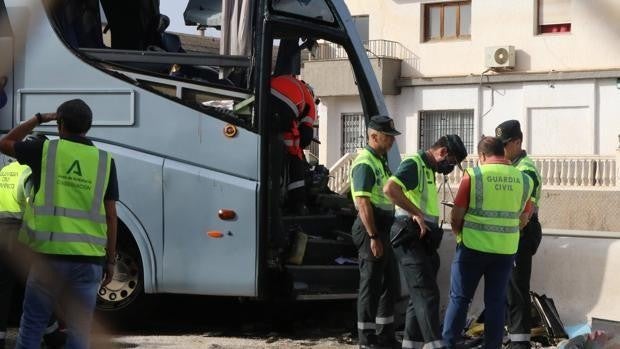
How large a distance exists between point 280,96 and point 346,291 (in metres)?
1.65

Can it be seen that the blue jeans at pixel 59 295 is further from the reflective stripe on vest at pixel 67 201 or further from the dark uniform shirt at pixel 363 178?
the dark uniform shirt at pixel 363 178

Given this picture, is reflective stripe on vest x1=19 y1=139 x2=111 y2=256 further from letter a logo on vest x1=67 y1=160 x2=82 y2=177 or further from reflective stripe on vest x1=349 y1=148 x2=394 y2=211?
reflective stripe on vest x1=349 y1=148 x2=394 y2=211

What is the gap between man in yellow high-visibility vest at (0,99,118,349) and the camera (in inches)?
187

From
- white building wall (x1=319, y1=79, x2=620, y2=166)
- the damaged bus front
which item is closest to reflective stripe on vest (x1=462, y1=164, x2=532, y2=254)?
the damaged bus front

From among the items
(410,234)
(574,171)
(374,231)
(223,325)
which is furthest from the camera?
(574,171)

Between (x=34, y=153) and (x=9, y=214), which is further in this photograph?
(x=9, y=214)

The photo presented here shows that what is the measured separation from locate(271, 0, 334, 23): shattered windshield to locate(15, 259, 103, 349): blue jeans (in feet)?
10.6

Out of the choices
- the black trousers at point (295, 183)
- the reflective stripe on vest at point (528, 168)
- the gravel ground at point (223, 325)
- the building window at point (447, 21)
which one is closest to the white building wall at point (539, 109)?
the building window at point (447, 21)

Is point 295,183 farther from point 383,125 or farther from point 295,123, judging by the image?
point 383,125

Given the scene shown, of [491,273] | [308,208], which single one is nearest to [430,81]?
[308,208]

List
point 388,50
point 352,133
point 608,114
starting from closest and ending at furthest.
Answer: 1. point 608,114
2. point 388,50
3. point 352,133

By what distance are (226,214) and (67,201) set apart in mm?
2523

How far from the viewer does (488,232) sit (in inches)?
243

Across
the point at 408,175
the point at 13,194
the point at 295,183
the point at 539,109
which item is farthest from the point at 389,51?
the point at 13,194
